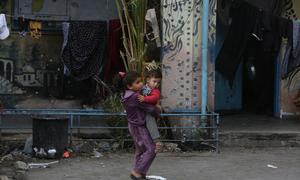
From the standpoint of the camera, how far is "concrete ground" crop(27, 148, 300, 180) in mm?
7328

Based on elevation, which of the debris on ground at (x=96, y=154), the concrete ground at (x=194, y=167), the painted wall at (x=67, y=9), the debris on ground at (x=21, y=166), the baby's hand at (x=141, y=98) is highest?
the painted wall at (x=67, y=9)

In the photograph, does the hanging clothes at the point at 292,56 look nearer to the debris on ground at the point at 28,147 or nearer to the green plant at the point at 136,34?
the green plant at the point at 136,34

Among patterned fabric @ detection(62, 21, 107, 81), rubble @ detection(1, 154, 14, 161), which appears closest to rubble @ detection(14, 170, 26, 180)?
rubble @ detection(1, 154, 14, 161)

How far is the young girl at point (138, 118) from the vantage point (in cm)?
651

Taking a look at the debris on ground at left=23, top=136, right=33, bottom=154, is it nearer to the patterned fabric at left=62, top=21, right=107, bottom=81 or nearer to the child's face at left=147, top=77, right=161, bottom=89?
the patterned fabric at left=62, top=21, right=107, bottom=81

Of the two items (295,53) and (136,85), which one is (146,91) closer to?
(136,85)

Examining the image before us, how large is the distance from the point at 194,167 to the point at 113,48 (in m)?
3.94

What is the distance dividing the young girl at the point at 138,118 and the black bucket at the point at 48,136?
81.6 inches

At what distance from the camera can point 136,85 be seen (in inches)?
257

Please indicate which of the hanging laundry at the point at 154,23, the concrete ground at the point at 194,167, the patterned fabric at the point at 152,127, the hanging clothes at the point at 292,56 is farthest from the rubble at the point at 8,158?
the hanging clothes at the point at 292,56

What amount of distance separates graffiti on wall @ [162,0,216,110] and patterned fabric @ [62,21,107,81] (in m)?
2.00

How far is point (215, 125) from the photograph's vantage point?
9.30 m

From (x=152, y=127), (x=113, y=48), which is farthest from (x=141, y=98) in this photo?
(x=113, y=48)

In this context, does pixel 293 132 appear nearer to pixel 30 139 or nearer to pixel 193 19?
pixel 193 19
